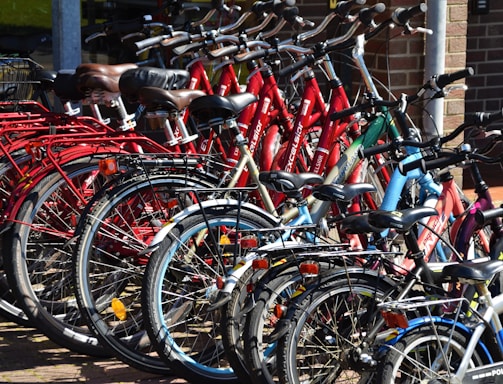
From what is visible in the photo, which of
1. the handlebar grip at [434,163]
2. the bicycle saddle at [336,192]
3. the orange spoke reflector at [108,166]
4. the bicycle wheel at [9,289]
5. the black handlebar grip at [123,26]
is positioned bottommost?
the bicycle wheel at [9,289]

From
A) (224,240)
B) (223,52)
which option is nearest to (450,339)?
(224,240)

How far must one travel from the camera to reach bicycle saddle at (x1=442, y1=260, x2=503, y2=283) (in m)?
4.12

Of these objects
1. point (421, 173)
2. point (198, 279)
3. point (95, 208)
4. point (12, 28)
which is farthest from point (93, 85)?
point (12, 28)

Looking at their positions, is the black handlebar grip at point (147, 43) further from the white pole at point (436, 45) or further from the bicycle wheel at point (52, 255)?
the white pole at point (436, 45)

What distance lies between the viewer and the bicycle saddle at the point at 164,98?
5.35m

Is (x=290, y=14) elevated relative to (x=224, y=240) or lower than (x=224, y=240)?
elevated

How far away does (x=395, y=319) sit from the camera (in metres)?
3.99

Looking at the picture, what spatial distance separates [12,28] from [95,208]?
3762 millimetres

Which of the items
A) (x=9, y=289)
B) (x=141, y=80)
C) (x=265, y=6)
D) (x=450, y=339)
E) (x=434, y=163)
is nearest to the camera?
(x=450, y=339)

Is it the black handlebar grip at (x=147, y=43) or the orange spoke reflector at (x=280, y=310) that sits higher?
the black handlebar grip at (x=147, y=43)

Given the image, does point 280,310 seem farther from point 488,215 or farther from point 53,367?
point 53,367

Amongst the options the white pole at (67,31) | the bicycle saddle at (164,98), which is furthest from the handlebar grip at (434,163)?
the white pole at (67,31)

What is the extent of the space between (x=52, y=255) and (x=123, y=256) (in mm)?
452

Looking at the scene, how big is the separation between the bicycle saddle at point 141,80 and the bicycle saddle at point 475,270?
1886mm
